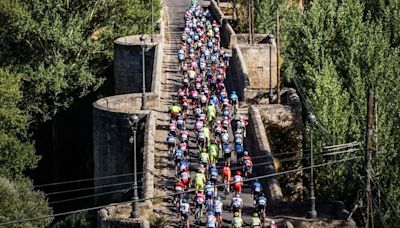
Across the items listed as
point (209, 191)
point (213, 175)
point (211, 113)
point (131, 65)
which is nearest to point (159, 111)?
point (211, 113)

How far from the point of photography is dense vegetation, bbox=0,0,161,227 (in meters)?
47.1

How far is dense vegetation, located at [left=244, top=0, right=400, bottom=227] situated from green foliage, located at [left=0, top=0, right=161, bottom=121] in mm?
10833

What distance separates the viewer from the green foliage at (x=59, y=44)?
155 feet

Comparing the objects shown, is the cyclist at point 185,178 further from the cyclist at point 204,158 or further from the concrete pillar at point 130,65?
the concrete pillar at point 130,65

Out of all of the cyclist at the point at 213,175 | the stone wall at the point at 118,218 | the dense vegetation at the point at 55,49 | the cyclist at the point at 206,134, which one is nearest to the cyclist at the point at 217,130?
the cyclist at the point at 206,134

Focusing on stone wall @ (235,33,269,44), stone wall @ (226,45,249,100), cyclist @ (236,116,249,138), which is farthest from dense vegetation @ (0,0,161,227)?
cyclist @ (236,116,249,138)

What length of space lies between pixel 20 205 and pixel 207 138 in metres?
7.49

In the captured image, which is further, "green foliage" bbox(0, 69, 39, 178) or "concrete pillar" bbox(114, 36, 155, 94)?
"concrete pillar" bbox(114, 36, 155, 94)

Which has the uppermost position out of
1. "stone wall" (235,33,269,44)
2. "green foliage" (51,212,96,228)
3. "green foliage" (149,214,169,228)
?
"stone wall" (235,33,269,44)

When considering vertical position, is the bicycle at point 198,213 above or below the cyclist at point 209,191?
below

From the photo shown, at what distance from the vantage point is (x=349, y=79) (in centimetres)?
3438

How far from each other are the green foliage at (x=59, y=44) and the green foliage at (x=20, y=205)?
13247 mm

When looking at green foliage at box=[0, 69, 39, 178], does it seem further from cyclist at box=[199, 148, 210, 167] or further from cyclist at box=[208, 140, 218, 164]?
cyclist at box=[199, 148, 210, 167]

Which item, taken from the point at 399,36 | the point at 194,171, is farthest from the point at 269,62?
the point at 194,171
